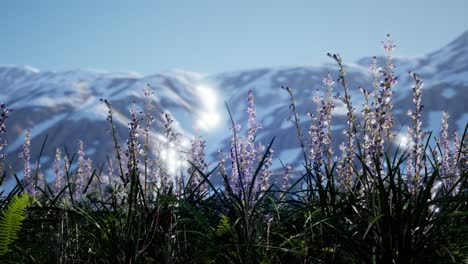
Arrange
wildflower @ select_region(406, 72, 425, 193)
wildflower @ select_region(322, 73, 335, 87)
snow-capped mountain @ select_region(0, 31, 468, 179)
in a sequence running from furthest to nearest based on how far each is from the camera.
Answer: snow-capped mountain @ select_region(0, 31, 468, 179) < wildflower @ select_region(322, 73, 335, 87) < wildflower @ select_region(406, 72, 425, 193)

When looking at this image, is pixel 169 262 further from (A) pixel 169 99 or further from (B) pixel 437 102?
(A) pixel 169 99

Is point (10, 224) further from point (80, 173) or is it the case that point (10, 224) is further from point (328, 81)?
point (328, 81)

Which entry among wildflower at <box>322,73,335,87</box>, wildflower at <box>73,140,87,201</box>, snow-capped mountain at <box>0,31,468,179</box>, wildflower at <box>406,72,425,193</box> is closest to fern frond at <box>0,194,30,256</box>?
wildflower at <box>73,140,87,201</box>

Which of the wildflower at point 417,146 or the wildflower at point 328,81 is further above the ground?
the wildflower at point 328,81

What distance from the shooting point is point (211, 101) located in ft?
570

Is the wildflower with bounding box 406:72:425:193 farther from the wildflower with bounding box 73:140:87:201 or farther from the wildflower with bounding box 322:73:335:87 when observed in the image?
the wildflower with bounding box 73:140:87:201

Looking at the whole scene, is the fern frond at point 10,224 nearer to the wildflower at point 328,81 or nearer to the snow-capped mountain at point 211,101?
the wildflower at point 328,81

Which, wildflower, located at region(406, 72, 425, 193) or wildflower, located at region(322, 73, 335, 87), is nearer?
wildflower, located at region(406, 72, 425, 193)

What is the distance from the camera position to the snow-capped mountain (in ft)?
353

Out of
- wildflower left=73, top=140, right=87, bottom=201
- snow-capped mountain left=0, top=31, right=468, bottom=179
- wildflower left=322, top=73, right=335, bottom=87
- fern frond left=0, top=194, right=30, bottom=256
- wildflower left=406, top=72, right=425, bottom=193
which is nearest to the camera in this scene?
fern frond left=0, top=194, right=30, bottom=256

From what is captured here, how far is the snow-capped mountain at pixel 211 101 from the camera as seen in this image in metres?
108

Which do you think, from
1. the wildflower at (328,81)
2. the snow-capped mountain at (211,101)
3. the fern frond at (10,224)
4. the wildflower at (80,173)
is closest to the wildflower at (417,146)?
the wildflower at (328,81)

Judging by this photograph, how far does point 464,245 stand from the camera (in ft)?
7.84

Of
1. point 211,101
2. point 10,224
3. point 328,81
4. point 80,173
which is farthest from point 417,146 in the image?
point 211,101
